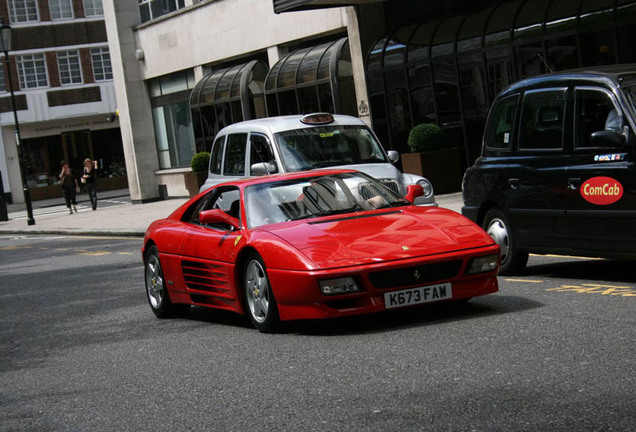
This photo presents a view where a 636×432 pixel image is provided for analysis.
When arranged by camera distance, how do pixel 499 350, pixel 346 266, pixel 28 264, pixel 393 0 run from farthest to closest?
pixel 393 0
pixel 28 264
pixel 346 266
pixel 499 350

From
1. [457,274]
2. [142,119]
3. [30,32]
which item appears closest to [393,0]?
[142,119]

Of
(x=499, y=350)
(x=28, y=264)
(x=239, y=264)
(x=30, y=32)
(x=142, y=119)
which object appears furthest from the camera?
(x=30, y=32)

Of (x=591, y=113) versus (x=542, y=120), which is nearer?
(x=591, y=113)

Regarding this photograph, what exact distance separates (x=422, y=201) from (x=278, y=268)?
7.25 metres

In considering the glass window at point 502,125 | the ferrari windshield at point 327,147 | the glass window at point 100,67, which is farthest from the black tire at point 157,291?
the glass window at point 100,67

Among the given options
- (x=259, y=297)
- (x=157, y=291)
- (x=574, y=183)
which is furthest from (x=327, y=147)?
(x=259, y=297)

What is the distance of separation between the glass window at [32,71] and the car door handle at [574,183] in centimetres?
5389

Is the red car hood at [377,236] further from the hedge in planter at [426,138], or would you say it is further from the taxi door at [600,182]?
the hedge in planter at [426,138]

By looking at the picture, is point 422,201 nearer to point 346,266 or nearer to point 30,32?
point 346,266

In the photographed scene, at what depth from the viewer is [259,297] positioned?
9.20 meters

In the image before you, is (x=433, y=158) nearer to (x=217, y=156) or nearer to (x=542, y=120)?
(x=217, y=156)

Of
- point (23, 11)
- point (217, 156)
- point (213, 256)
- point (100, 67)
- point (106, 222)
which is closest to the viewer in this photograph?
point (213, 256)

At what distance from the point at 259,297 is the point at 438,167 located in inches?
619

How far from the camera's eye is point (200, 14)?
118 feet
